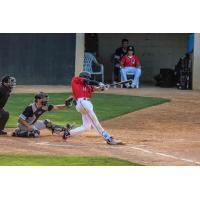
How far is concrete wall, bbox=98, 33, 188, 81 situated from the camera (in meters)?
27.2

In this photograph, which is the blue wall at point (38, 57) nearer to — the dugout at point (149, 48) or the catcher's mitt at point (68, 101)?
the dugout at point (149, 48)

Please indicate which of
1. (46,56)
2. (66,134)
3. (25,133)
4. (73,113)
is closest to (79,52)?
(46,56)

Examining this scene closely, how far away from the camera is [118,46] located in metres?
27.5

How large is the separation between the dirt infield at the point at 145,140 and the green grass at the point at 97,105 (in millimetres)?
421

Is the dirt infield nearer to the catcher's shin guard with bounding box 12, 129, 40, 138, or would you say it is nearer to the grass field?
the catcher's shin guard with bounding box 12, 129, 40, 138

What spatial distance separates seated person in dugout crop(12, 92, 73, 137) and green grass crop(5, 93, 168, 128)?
5.31ft

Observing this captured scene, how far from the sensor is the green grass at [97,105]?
1853cm

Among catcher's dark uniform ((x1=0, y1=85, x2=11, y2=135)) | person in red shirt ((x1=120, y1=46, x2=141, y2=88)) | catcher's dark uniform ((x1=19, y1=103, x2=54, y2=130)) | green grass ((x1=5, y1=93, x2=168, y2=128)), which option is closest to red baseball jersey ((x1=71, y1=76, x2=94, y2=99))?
catcher's dark uniform ((x1=19, y1=103, x2=54, y2=130))

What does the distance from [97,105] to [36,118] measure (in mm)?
5451

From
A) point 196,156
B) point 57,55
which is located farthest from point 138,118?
point 57,55

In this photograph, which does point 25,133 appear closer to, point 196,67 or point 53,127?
point 53,127

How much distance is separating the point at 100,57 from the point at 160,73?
2.72 metres

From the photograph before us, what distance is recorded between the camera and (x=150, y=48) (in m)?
27.6
